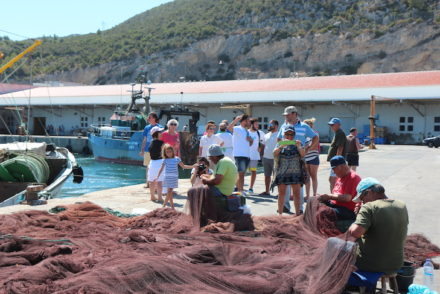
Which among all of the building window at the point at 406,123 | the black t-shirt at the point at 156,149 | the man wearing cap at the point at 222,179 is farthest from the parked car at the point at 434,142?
the man wearing cap at the point at 222,179

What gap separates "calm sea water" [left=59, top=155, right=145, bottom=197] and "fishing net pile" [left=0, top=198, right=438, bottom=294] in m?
10.1

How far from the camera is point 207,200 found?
21.2 ft

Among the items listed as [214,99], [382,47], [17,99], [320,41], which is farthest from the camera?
[320,41]

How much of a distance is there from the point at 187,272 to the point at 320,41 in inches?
3113

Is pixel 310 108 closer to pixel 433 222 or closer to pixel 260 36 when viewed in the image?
pixel 433 222

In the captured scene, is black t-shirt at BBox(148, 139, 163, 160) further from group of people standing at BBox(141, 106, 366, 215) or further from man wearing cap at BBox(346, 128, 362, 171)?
man wearing cap at BBox(346, 128, 362, 171)

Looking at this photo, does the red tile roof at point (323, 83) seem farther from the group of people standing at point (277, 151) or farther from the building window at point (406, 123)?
the group of people standing at point (277, 151)

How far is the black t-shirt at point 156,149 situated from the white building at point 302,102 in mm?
20754

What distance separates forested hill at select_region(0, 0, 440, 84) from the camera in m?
72.1

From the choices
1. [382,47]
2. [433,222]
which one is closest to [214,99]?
[433,222]

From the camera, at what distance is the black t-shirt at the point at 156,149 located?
30.4ft

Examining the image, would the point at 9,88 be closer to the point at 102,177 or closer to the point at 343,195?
the point at 102,177

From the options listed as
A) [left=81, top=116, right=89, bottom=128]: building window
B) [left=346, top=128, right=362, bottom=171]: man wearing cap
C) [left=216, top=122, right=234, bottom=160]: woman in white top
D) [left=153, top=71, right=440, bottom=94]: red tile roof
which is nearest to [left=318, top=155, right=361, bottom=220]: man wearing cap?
[left=216, top=122, right=234, bottom=160]: woman in white top

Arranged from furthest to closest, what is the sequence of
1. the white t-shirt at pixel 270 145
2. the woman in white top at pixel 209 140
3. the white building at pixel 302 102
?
the white building at pixel 302 102, the woman in white top at pixel 209 140, the white t-shirt at pixel 270 145
